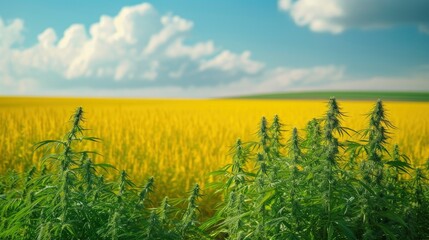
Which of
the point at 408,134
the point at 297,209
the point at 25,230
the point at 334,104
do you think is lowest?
the point at 408,134

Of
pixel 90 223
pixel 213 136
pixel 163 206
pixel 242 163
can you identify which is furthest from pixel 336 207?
pixel 213 136

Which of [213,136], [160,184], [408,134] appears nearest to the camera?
[160,184]

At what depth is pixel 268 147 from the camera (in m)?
2.94

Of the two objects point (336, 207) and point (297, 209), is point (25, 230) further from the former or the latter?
point (336, 207)

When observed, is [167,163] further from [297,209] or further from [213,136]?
[297,209]

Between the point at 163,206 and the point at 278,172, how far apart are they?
79cm

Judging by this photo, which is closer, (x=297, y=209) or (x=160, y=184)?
(x=297, y=209)

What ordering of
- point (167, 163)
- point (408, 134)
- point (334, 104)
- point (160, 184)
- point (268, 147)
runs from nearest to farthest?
point (334, 104) < point (268, 147) < point (160, 184) < point (167, 163) < point (408, 134)

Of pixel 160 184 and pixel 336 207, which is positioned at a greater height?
pixel 336 207

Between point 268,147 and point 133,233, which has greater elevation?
point 268,147

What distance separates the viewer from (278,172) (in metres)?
2.64

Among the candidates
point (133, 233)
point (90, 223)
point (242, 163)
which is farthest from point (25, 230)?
Answer: point (242, 163)

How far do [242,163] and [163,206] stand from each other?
825mm

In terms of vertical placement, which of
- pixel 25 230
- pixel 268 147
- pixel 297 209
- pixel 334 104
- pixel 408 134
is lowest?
pixel 408 134
